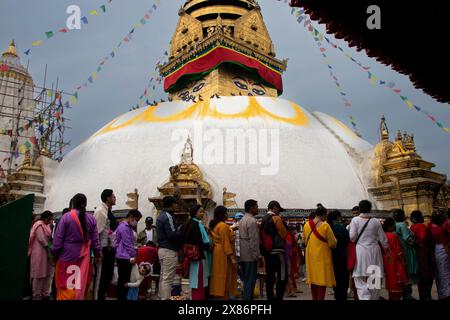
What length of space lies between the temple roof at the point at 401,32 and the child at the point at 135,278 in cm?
396

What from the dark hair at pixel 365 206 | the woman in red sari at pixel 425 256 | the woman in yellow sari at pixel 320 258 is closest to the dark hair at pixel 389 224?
the woman in red sari at pixel 425 256

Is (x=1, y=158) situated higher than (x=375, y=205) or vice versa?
(x=1, y=158)

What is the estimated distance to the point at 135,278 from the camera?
561cm

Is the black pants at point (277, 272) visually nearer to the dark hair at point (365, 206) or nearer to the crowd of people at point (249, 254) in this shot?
the crowd of people at point (249, 254)

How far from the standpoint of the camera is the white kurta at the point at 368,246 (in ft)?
16.2

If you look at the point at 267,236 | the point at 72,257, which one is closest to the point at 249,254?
the point at 267,236

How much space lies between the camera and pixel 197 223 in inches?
200

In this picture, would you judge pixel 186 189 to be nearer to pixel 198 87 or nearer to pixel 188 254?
pixel 188 254

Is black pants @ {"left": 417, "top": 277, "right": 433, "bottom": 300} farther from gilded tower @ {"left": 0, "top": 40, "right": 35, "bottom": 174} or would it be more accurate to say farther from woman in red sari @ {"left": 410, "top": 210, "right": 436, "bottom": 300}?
gilded tower @ {"left": 0, "top": 40, "right": 35, "bottom": 174}

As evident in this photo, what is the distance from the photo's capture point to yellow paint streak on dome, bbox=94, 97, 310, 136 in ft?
48.3

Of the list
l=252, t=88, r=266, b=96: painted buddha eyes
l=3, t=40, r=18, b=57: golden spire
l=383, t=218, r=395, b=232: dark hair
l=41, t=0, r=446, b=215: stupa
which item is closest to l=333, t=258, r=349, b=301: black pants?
l=383, t=218, r=395, b=232: dark hair

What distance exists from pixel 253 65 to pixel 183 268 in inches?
673

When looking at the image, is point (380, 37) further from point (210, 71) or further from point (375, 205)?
point (210, 71)

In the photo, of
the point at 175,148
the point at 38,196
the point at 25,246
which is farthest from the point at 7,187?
the point at 25,246
